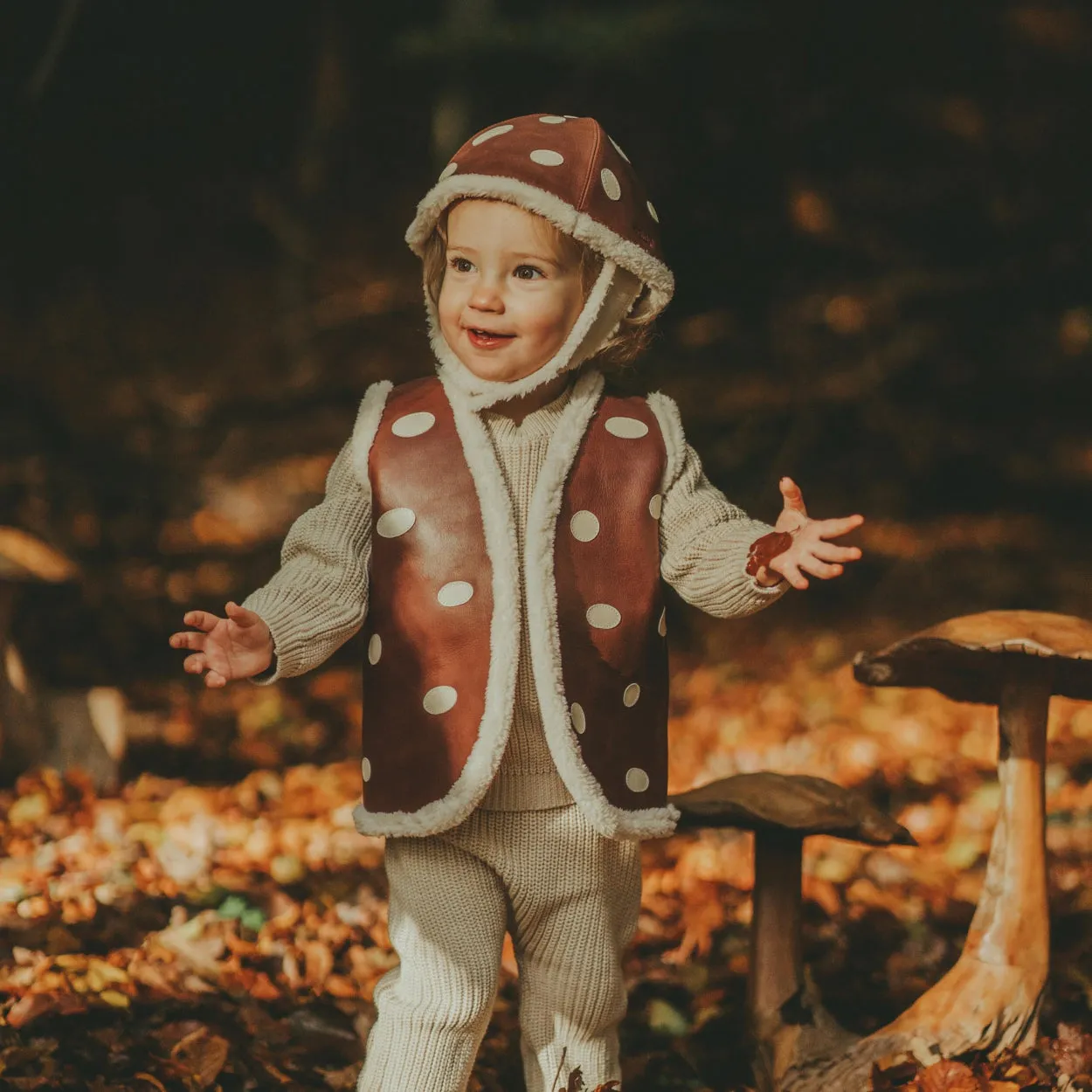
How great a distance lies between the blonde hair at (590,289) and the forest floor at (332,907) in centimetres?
160

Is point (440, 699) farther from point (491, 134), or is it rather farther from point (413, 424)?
point (491, 134)

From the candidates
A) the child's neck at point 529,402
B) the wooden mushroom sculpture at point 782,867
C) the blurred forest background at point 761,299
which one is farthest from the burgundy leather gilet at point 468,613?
the blurred forest background at point 761,299

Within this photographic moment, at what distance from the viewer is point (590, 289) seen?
2.69 metres

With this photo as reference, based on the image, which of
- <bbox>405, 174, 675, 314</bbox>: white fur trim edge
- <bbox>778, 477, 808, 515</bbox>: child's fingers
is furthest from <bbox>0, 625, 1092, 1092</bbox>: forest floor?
<bbox>405, 174, 675, 314</bbox>: white fur trim edge

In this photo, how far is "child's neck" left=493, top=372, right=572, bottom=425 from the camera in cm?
269

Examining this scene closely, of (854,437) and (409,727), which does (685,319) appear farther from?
(409,727)

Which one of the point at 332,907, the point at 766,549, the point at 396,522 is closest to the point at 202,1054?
the point at 332,907

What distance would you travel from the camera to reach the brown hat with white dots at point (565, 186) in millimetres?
2539

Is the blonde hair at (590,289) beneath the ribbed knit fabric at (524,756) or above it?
above

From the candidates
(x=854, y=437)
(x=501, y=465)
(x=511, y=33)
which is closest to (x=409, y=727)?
(x=501, y=465)

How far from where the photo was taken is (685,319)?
297 inches

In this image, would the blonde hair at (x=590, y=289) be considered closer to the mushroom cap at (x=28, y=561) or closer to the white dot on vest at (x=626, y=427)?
the white dot on vest at (x=626, y=427)

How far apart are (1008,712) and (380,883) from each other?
203 cm

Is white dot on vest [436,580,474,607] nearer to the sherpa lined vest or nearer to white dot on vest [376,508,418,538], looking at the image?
the sherpa lined vest
